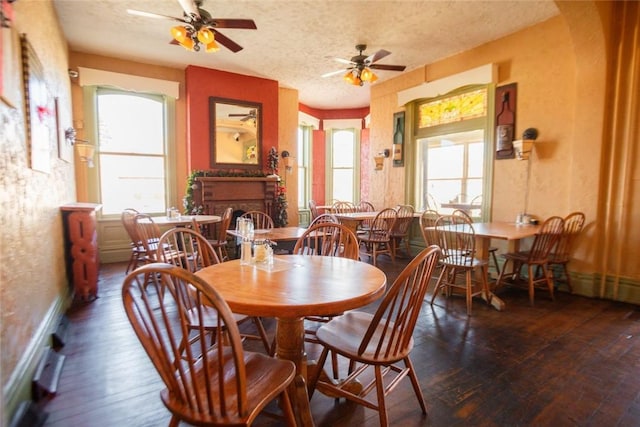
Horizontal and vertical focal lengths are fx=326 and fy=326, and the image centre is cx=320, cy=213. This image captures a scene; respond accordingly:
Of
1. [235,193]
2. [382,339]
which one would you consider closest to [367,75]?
[235,193]

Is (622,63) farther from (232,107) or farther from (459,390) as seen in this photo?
(232,107)

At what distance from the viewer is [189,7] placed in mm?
2803

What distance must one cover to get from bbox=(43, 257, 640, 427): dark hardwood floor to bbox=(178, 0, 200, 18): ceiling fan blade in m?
2.73

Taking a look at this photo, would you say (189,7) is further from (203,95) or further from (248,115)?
(248,115)

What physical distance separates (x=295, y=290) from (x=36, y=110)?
7.78ft

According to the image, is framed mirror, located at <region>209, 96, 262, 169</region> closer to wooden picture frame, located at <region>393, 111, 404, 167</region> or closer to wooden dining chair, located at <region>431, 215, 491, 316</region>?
wooden picture frame, located at <region>393, 111, 404, 167</region>

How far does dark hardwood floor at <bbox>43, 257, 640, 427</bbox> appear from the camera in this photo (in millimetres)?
1631

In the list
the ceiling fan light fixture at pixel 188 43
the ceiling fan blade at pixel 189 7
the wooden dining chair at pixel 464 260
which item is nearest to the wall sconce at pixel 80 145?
the ceiling fan light fixture at pixel 188 43

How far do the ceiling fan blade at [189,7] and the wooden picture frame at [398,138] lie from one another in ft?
12.1

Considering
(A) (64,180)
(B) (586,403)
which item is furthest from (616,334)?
(A) (64,180)

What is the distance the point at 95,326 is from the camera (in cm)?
271

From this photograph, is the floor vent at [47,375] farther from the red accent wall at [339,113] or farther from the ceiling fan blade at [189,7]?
the red accent wall at [339,113]

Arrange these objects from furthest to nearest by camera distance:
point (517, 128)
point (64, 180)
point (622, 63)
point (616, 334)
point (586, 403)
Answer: point (517, 128)
point (64, 180)
point (622, 63)
point (616, 334)
point (586, 403)

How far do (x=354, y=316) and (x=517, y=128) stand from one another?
3.63m
